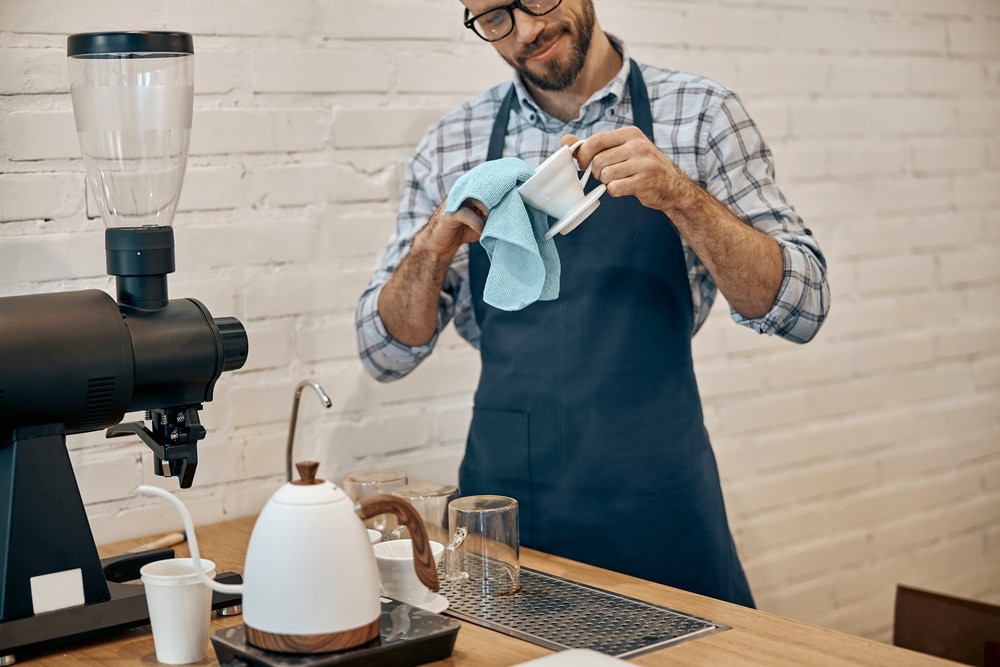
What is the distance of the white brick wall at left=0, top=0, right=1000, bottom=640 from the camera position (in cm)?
188

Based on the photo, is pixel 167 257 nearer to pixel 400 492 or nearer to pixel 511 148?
pixel 400 492

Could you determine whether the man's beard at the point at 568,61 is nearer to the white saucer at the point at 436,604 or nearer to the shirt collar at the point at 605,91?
the shirt collar at the point at 605,91

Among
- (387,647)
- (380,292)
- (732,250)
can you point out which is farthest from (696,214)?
(387,647)

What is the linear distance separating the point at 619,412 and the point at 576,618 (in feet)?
1.72

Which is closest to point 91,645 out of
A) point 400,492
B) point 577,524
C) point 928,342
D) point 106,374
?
point 106,374

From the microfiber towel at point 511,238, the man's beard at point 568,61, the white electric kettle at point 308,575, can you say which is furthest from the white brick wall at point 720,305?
the white electric kettle at point 308,575

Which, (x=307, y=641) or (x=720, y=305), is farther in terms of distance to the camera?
(x=720, y=305)

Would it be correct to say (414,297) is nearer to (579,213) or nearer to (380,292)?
(380,292)

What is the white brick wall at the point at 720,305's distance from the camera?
1879 millimetres

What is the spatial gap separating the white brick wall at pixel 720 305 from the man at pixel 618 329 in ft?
0.80

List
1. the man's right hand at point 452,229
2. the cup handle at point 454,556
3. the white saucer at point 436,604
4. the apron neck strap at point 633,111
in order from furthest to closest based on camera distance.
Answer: the apron neck strap at point 633,111, the man's right hand at point 452,229, the cup handle at point 454,556, the white saucer at point 436,604

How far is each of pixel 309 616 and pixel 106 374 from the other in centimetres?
37

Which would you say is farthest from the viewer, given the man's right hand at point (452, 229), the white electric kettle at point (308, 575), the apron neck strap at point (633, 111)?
the apron neck strap at point (633, 111)

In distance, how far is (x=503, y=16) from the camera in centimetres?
187
